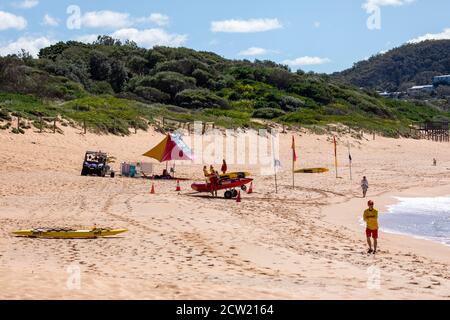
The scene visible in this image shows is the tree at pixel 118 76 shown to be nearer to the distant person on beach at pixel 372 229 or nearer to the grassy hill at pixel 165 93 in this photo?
the grassy hill at pixel 165 93

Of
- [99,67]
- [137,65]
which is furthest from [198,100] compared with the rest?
[137,65]

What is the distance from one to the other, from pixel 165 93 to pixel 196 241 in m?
48.0

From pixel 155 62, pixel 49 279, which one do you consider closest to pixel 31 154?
pixel 49 279

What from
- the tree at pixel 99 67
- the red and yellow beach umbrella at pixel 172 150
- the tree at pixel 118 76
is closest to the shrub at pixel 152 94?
the tree at pixel 118 76

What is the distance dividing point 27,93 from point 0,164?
2142cm

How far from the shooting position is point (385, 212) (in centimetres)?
1992

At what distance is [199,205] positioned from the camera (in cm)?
1783

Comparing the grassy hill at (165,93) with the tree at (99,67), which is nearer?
the grassy hill at (165,93)

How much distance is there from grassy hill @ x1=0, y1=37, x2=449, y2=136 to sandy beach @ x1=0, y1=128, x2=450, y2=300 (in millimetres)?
10380

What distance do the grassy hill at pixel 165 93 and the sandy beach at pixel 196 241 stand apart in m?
10.4

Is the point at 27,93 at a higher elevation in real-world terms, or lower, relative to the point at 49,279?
higher

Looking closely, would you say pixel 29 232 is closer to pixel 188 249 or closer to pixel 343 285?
pixel 188 249

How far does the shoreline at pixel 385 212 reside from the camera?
13.4 m
